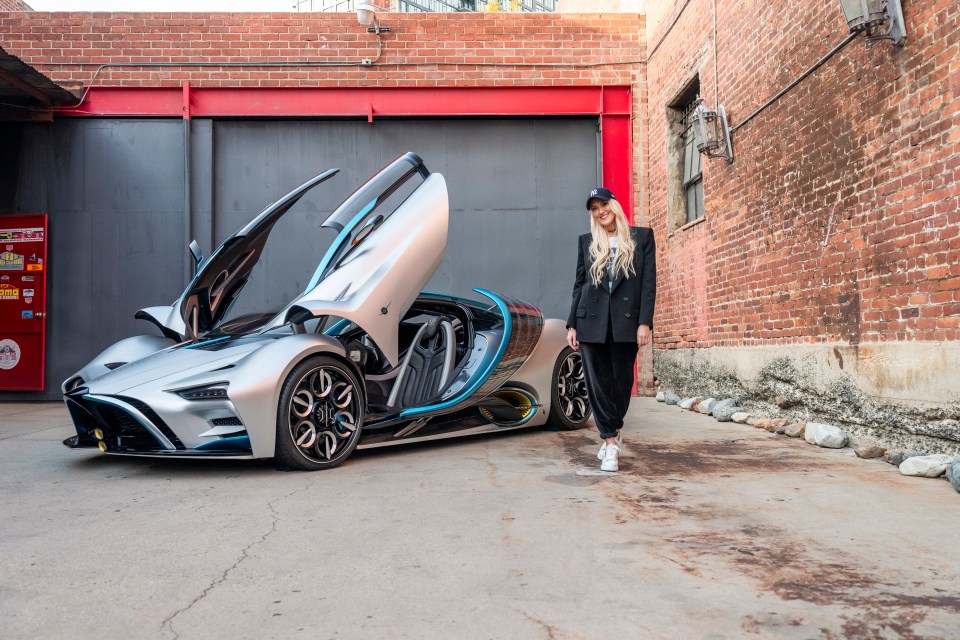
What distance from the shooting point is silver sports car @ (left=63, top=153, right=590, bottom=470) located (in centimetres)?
429

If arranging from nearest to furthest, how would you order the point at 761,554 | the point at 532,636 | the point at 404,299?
the point at 532,636, the point at 761,554, the point at 404,299

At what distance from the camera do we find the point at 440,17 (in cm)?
1075

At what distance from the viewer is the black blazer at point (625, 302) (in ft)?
14.9

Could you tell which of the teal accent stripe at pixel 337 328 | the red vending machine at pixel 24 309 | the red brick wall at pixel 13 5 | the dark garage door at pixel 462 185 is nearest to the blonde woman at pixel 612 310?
the teal accent stripe at pixel 337 328

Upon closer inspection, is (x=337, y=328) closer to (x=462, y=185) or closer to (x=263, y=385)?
(x=263, y=385)

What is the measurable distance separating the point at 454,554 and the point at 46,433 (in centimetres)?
532

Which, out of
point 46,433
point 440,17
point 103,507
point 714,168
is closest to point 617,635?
point 103,507

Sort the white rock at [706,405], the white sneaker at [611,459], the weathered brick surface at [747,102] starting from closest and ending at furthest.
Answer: the white sneaker at [611,459]
the weathered brick surface at [747,102]
the white rock at [706,405]

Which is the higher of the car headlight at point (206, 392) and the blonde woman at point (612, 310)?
the blonde woman at point (612, 310)

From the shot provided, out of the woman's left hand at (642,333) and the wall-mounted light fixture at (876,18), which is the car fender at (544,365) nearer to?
the woman's left hand at (642,333)

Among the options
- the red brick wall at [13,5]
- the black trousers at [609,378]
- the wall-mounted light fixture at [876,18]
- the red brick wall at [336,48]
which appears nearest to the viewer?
the black trousers at [609,378]

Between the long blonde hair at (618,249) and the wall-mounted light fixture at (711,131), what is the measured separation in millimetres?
3816

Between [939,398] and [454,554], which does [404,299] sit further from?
[939,398]

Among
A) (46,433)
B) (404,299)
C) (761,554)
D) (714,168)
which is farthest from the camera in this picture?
(714,168)
